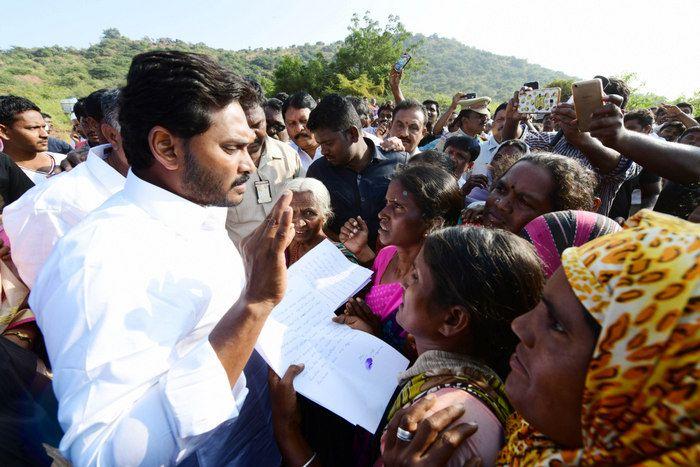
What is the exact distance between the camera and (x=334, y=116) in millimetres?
3291

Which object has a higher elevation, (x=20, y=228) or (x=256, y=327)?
(x=256, y=327)

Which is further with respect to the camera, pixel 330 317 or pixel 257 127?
pixel 257 127

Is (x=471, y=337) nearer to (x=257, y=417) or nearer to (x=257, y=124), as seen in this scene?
(x=257, y=417)

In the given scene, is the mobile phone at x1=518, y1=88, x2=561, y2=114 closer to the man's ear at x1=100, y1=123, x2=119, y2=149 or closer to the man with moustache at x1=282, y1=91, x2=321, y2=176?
the man with moustache at x1=282, y1=91, x2=321, y2=176

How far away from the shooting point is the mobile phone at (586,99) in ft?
6.57

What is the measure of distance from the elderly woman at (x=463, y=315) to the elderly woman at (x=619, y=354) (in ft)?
1.00

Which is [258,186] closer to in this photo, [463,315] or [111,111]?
[111,111]

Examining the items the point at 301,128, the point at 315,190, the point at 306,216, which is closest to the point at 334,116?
the point at 315,190

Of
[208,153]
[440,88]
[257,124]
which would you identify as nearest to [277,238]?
[208,153]

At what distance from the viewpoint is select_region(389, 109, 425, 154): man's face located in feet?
14.9

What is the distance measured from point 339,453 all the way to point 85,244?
4.55 feet

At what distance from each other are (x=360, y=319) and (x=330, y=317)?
15 cm

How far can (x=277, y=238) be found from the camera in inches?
47.1

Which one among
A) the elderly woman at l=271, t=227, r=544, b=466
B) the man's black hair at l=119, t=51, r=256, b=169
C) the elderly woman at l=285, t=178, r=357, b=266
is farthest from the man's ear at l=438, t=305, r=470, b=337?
the elderly woman at l=285, t=178, r=357, b=266
